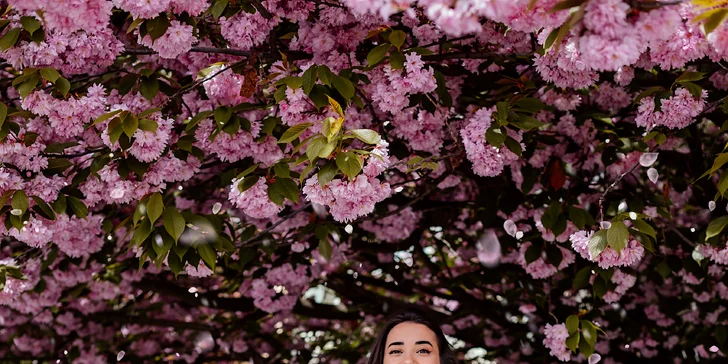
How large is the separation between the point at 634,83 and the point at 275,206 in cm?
174

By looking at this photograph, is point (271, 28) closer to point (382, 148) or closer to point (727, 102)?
point (382, 148)

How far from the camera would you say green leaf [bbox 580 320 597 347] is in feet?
11.7

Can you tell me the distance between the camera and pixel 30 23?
2.92m

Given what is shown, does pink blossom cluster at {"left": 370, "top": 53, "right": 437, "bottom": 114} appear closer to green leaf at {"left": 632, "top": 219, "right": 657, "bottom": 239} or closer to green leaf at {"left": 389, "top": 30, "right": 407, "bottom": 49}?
green leaf at {"left": 389, "top": 30, "right": 407, "bottom": 49}

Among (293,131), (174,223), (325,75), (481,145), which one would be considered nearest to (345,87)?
(325,75)

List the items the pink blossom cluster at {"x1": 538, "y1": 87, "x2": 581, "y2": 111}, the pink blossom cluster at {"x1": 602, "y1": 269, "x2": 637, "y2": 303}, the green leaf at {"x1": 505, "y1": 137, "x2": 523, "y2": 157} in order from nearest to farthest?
the green leaf at {"x1": 505, "y1": 137, "x2": 523, "y2": 157}
the pink blossom cluster at {"x1": 538, "y1": 87, "x2": 581, "y2": 111}
the pink blossom cluster at {"x1": 602, "y1": 269, "x2": 637, "y2": 303}

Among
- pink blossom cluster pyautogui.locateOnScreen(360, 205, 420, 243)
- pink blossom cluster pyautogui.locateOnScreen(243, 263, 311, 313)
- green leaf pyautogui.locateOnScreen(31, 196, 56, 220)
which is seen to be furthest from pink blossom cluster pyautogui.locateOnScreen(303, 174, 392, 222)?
pink blossom cluster pyautogui.locateOnScreen(243, 263, 311, 313)

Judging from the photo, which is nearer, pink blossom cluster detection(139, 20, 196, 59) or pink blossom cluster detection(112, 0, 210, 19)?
pink blossom cluster detection(112, 0, 210, 19)

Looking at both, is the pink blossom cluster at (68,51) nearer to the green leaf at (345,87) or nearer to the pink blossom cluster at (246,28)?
the pink blossom cluster at (246,28)

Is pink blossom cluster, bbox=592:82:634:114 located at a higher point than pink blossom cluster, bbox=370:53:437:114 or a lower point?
lower

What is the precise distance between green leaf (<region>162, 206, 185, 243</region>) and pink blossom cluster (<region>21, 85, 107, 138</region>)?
0.49 metres

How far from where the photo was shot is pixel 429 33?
11.3 ft

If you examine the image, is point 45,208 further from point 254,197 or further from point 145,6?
point 145,6

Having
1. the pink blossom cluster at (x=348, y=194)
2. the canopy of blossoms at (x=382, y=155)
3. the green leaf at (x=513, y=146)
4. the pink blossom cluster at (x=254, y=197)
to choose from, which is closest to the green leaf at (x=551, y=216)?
the canopy of blossoms at (x=382, y=155)
